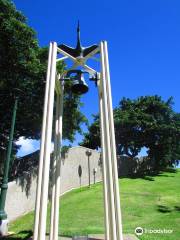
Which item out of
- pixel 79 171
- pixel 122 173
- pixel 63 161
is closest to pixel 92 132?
pixel 122 173

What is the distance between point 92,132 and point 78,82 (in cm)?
3642

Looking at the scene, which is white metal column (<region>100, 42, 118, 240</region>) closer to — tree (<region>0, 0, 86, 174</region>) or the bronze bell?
the bronze bell

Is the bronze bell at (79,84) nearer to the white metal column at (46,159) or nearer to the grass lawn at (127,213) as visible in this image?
the white metal column at (46,159)

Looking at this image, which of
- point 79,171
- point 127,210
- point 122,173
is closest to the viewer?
point 127,210

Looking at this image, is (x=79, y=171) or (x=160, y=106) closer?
(x=79, y=171)

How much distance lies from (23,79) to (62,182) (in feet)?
27.9

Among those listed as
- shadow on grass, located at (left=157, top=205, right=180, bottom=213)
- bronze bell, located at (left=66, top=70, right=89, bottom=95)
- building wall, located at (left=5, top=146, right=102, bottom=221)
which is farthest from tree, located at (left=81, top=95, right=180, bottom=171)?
bronze bell, located at (left=66, top=70, right=89, bottom=95)

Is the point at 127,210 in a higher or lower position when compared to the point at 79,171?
lower

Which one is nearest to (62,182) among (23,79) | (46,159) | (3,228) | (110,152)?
(23,79)

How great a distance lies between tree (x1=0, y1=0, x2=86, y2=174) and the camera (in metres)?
17.2

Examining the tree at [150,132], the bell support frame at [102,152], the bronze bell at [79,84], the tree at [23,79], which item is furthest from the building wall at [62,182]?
the tree at [150,132]

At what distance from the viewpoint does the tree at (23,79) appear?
56.4 ft

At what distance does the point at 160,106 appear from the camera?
140 ft

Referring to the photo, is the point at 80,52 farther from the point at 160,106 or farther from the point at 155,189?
the point at 160,106
